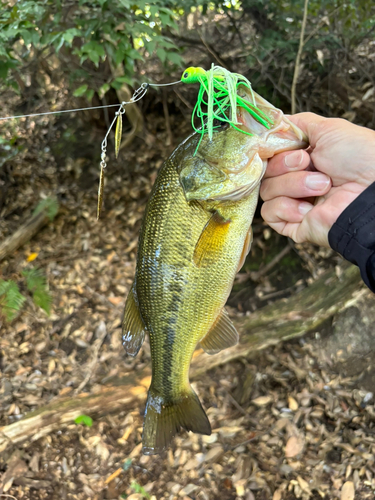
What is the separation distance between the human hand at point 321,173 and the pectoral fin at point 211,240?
1.55 feet

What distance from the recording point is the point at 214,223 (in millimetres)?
1786

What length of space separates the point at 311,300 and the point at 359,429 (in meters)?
1.17

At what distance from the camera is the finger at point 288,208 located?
7.07 feet

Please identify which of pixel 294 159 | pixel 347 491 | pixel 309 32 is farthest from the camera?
pixel 309 32

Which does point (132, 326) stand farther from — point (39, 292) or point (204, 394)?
point (39, 292)

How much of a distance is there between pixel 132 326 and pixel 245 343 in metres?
1.69

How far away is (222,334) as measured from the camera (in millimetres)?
2195

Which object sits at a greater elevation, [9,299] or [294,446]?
[9,299]

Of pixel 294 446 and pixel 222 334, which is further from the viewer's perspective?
pixel 294 446

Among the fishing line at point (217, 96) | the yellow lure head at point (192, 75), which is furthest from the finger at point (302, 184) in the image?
the yellow lure head at point (192, 75)

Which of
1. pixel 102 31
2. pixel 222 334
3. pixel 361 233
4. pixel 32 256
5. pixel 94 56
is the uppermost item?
pixel 102 31

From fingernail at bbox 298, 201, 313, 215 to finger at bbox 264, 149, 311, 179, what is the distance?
263 mm

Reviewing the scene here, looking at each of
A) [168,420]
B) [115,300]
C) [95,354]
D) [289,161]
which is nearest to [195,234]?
[289,161]

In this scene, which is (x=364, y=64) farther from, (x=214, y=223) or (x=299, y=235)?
(x=214, y=223)
